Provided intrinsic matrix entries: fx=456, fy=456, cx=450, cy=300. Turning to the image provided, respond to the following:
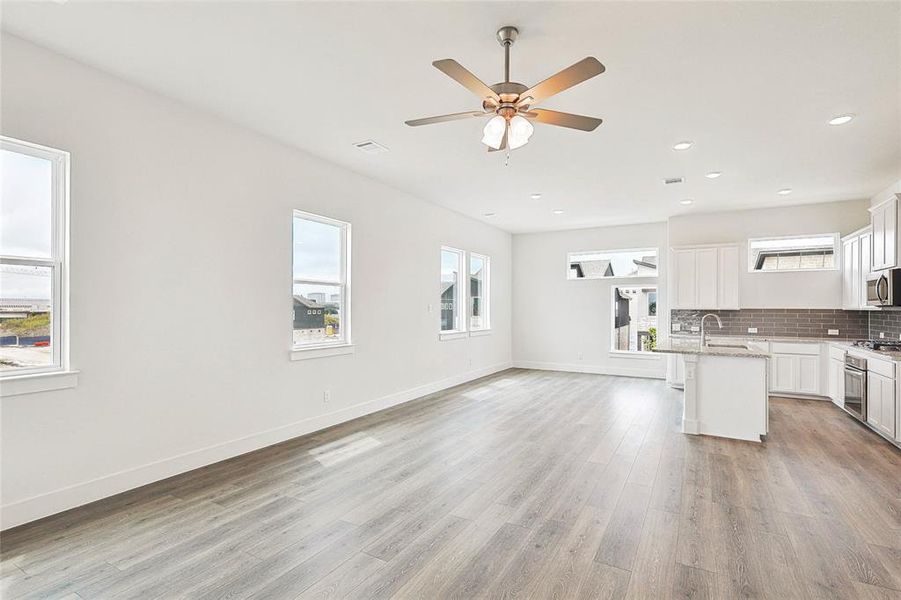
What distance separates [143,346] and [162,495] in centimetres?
106

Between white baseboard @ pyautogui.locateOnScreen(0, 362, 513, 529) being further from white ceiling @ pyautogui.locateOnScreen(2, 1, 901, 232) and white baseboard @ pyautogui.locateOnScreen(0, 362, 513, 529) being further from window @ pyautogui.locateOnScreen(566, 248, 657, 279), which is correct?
window @ pyautogui.locateOnScreen(566, 248, 657, 279)

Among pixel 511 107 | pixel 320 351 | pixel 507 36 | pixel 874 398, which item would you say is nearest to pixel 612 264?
pixel 874 398

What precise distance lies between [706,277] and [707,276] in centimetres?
2

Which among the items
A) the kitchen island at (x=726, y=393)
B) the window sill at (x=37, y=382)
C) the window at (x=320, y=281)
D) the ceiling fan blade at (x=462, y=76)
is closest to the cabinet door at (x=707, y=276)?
the kitchen island at (x=726, y=393)

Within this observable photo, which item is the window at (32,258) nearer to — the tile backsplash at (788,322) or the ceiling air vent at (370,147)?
the ceiling air vent at (370,147)

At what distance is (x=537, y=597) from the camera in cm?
212

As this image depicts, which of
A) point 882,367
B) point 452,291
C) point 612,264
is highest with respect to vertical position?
point 612,264

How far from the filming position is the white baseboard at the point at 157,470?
9.04 feet

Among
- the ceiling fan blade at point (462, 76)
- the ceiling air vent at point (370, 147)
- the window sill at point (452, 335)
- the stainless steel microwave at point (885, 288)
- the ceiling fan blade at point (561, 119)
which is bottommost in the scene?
the window sill at point (452, 335)

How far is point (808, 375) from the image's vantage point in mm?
6430

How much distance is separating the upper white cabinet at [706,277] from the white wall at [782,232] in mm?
305

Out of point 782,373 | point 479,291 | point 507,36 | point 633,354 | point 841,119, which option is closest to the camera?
point 507,36

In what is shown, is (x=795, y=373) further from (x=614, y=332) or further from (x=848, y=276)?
(x=614, y=332)

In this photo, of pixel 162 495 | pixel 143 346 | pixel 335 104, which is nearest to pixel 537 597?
pixel 162 495
